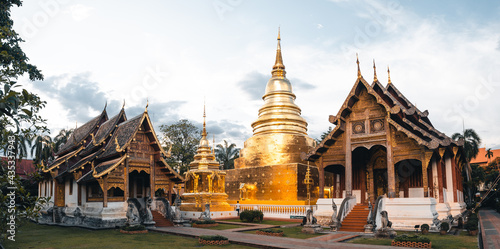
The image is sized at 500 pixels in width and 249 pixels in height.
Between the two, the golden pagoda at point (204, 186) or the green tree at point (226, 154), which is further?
the green tree at point (226, 154)

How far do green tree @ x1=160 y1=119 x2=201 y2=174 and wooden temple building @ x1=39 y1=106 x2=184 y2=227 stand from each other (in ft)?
64.5

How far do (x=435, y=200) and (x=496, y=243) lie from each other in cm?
376

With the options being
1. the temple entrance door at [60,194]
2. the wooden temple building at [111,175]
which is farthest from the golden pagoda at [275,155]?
the temple entrance door at [60,194]

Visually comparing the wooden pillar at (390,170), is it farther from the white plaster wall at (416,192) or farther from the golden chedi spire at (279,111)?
the golden chedi spire at (279,111)

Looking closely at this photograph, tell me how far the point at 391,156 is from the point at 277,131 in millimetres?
15477

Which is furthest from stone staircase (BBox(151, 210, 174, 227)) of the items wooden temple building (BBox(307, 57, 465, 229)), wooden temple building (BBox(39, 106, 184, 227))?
wooden temple building (BBox(307, 57, 465, 229))

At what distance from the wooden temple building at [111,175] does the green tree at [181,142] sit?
19.7 m

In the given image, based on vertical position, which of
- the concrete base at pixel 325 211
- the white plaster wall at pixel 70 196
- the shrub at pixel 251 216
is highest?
the white plaster wall at pixel 70 196

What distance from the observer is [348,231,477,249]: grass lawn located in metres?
12.3

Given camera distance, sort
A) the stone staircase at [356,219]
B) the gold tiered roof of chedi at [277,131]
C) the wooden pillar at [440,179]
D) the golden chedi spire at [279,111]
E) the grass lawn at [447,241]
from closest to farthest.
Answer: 1. the grass lawn at [447,241]
2. the stone staircase at [356,219]
3. the wooden pillar at [440,179]
4. the gold tiered roof of chedi at [277,131]
5. the golden chedi spire at [279,111]

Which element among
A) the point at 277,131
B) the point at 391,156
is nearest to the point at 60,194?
the point at 277,131

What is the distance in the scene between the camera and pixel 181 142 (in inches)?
1759

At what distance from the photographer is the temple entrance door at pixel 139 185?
21812 millimetres

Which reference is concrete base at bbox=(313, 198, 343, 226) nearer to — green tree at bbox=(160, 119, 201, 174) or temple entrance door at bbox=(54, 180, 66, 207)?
temple entrance door at bbox=(54, 180, 66, 207)
